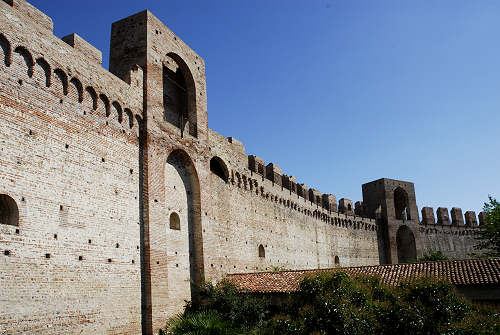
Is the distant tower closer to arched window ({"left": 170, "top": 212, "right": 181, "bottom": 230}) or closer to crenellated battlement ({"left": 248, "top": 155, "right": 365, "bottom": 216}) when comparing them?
crenellated battlement ({"left": 248, "top": 155, "right": 365, "bottom": 216})

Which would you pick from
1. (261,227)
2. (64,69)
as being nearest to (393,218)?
(261,227)

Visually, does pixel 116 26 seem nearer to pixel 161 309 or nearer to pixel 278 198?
pixel 161 309

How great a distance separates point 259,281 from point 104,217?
7025mm

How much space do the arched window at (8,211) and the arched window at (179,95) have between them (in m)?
8.23

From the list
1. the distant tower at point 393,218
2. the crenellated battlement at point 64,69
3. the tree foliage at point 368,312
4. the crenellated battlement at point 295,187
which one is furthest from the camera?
the distant tower at point 393,218

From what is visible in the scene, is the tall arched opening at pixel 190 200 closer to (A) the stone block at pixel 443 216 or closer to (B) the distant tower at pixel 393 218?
(B) the distant tower at pixel 393 218

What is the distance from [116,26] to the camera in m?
16.5

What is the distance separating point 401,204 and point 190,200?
1109 inches

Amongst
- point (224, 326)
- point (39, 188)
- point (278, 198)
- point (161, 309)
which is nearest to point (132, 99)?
point (39, 188)

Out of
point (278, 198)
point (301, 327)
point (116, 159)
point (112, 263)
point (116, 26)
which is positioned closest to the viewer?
point (301, 327)

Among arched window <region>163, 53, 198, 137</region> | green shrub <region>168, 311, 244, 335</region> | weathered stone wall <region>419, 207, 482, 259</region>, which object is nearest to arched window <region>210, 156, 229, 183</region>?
arched window <region>163, 53, 198, 137</region>

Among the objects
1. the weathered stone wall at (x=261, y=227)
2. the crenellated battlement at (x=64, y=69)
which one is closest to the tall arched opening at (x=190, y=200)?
the weathered stone wall at (x=261, y=227)

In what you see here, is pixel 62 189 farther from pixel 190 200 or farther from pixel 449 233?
pixel 449 233

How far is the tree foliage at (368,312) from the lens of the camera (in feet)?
33.0
